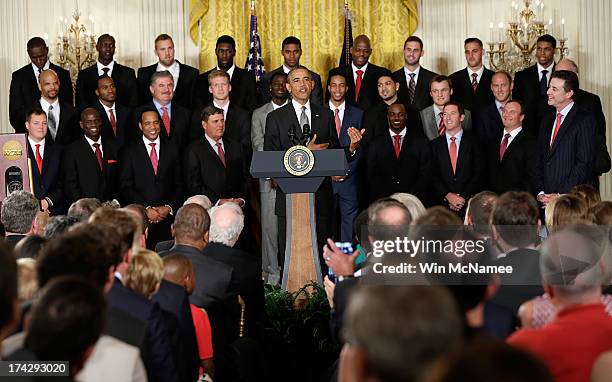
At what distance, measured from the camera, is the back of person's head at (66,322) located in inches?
96.1

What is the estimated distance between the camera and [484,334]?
103 inches

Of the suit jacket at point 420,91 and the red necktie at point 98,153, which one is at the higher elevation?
the suit jacket at point 420,91

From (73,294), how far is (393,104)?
280 inches

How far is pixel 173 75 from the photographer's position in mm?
10375

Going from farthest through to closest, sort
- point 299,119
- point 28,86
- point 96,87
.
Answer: point 96,87
point 28,86
point 299,119

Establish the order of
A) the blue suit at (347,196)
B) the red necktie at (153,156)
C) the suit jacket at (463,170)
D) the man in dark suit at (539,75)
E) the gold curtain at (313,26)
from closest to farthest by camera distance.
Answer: the suit jacket at (463,170) < the red necktie at (153,156) < the blue suit at (347,196) < the man in dark suit at (539,75) < the gold curtain at (313,26)

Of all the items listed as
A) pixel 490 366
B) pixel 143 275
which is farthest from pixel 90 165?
pixel 490 366

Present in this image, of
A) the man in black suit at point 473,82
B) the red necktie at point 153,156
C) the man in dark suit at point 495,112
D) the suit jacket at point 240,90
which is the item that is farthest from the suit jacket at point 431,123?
the red necktie at point 153,156

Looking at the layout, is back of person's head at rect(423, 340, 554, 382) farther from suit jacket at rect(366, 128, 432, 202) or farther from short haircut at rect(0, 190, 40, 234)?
suit jacket at rect(366, 128, 432, 202)

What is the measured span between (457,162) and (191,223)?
4257 millimetres

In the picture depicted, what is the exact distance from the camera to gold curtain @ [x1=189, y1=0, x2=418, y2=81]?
1166 cm

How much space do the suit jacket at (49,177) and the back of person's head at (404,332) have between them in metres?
7.39

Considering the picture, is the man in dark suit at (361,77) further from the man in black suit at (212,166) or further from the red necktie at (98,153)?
the red necktie at (98,153)

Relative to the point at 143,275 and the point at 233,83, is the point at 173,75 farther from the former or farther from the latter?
the point at 143,275
